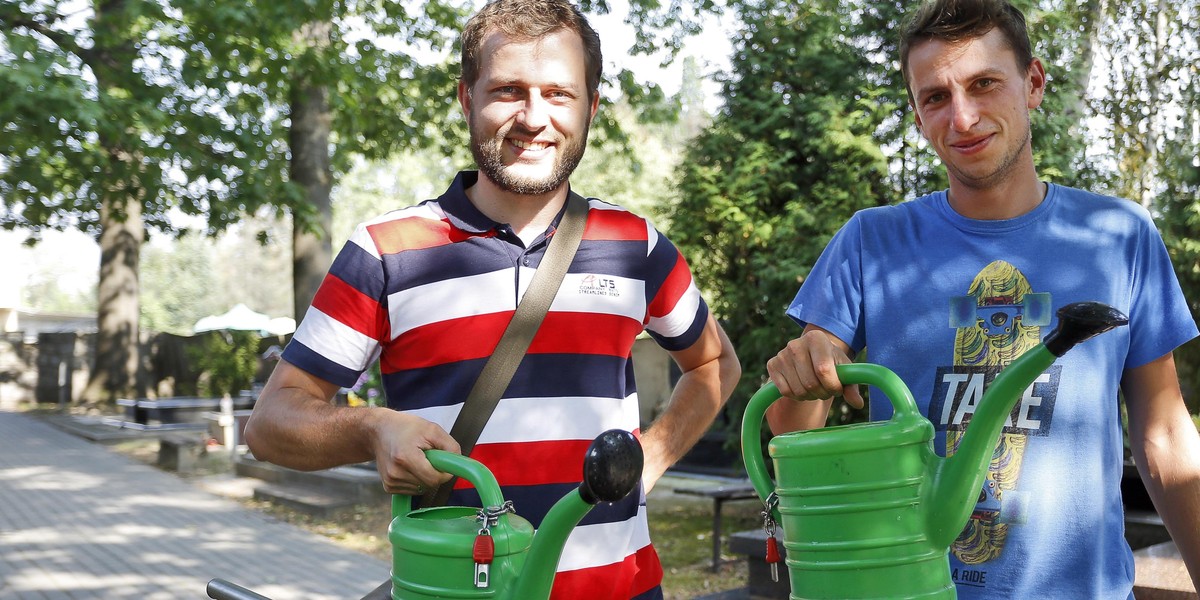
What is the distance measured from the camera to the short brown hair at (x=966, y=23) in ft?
5.63

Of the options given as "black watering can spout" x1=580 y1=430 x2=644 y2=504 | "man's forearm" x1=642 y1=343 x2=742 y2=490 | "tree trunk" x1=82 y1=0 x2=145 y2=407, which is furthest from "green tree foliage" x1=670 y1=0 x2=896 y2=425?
"tree trunk" x1=82 y1=0 x2=145 y2=407

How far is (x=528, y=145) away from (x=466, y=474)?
778 millimetres

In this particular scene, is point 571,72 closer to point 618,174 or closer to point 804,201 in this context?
point 804,201

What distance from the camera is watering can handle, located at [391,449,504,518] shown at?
1.22m

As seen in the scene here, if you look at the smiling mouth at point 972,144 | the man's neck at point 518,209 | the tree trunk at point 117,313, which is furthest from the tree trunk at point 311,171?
the smiling mouth at point 972,144

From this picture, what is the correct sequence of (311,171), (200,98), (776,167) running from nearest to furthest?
(776,167), (200,98), (311,171)

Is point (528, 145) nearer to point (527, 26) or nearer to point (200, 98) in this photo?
point (527, 26)

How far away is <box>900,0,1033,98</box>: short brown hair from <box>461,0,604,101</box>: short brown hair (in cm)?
56

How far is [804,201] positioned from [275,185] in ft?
17.5

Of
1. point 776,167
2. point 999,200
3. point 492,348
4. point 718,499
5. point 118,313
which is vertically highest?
point 776,167

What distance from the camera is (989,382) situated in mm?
1672

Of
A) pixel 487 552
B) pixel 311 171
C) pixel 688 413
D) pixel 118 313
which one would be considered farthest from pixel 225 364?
pixel 487 552

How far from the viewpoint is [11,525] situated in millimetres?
9648

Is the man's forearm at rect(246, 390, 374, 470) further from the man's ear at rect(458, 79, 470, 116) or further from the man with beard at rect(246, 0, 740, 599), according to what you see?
the man's ear at rect(458, 79, 470, 116)
